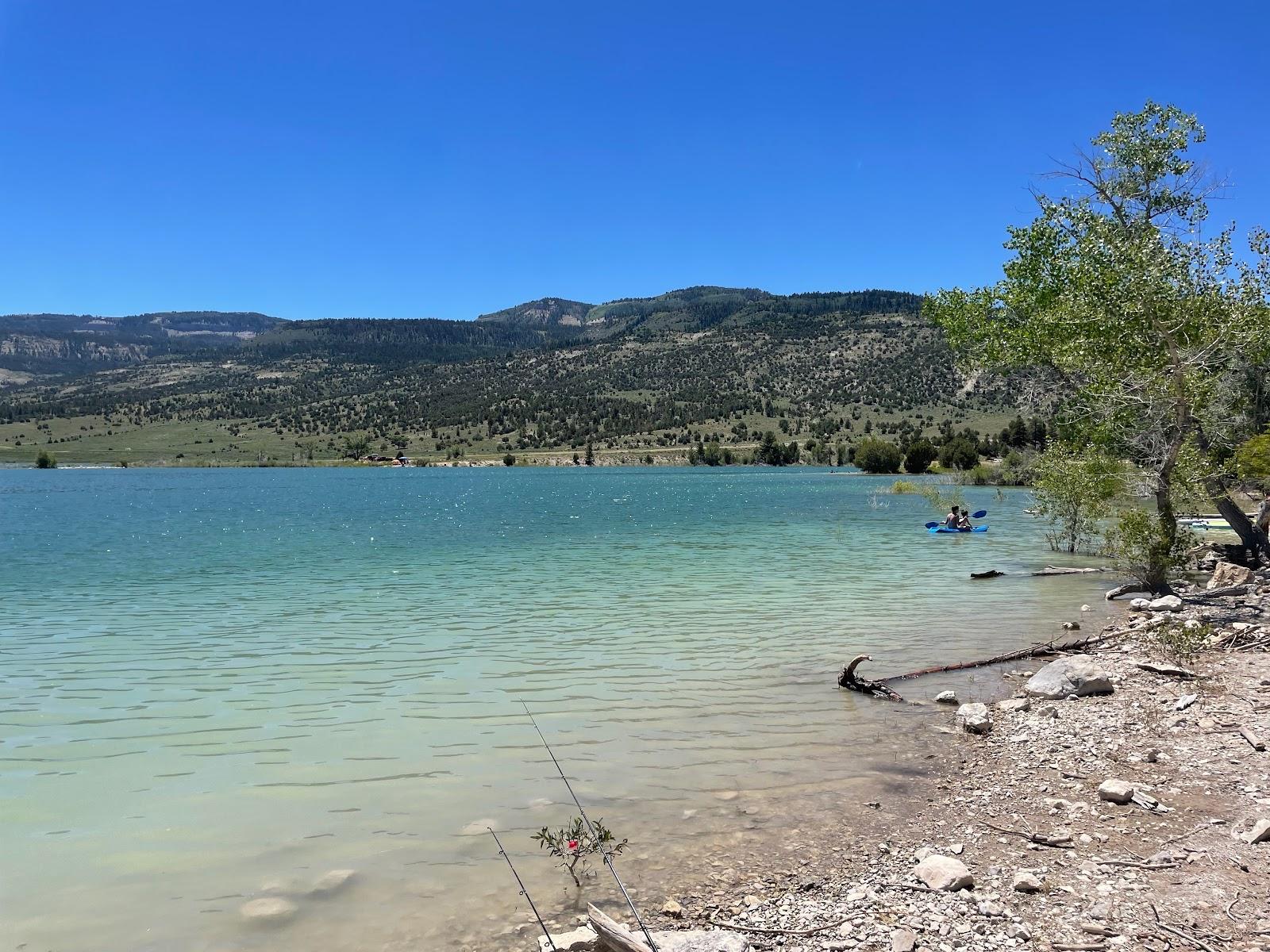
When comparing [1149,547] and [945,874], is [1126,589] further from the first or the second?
[945,874]

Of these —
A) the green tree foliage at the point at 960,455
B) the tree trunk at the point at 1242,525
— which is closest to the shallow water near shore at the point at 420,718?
the tree trunk at the point at 1242,525

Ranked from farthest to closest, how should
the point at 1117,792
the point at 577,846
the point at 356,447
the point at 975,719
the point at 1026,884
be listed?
1. the point at 356,447
2. the point at 975,719
3. the point at 1117,792
4. the point at 577,846
5. the point at 1026,884

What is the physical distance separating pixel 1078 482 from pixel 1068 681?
1154 cm

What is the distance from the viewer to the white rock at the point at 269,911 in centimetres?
609

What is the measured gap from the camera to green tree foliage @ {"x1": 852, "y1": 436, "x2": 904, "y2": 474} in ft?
341

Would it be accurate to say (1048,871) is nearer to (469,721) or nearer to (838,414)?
(469,721)

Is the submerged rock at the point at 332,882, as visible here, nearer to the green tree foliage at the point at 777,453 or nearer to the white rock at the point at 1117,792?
the white rock at the point at 1117,792

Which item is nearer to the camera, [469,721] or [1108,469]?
[469,721]

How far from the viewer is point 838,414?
6206 inches

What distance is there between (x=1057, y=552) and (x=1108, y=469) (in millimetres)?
11936

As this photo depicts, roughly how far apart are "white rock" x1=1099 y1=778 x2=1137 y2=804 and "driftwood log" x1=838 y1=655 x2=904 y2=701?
14.3ft

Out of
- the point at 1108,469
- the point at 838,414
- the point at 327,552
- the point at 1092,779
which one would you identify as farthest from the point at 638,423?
the point at 1092,779

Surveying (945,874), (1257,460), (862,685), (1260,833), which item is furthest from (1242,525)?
(945,874)

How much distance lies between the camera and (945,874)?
5836mm
